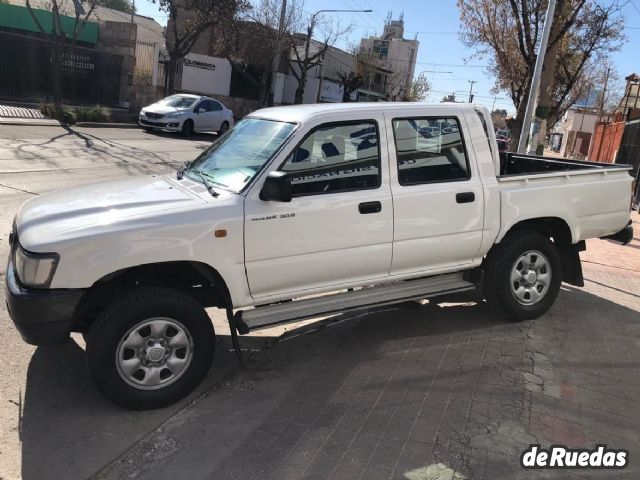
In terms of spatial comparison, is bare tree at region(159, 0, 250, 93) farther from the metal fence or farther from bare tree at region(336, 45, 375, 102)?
bare tree at region(336, 45, 375, 102)

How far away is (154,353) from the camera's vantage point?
363 cm

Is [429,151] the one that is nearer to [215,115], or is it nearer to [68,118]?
[68,118]

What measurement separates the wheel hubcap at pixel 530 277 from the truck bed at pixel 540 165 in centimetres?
96

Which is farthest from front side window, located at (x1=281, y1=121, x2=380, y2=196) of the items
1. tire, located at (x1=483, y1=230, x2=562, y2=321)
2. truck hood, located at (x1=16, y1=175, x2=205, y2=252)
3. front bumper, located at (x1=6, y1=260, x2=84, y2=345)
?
front bumper, located at (x1=6, y1=260, x2=84, y2=345)

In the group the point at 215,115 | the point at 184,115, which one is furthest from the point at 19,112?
the point at 215,115

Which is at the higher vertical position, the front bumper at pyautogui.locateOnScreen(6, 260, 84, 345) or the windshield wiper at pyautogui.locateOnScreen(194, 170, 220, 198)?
the windshield wiper at pyautogui.locateOnScreen(194, 170, 220, 198)

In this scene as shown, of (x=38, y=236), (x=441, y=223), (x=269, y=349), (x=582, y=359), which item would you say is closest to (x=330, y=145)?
(x=441, y=223)

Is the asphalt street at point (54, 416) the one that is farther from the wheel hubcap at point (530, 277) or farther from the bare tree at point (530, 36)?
the bare tree at point (530, 36)

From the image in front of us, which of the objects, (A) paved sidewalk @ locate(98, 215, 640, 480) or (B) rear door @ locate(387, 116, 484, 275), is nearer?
(A) paved sidewalk @ locate(98, 215, 640, 480)

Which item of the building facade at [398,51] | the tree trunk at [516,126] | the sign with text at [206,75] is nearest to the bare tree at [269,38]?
the sign with text at [206,75]

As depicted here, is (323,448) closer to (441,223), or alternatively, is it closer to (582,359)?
(441,223)

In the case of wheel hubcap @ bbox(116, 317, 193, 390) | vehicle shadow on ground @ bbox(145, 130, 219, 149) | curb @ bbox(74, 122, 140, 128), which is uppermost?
curb @ bbox(74, 122, 140, 128)

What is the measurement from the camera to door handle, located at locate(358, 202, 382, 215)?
14.0ft

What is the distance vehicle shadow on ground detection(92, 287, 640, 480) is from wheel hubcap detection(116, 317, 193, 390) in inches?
11.8
